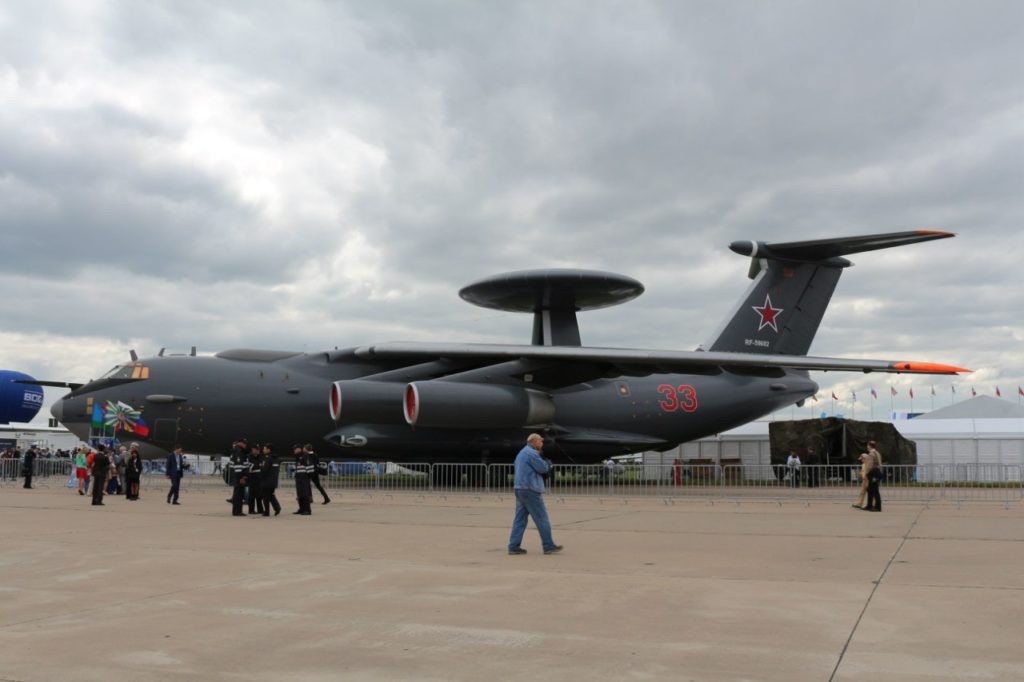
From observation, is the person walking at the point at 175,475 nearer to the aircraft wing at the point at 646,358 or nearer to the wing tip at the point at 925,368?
the aircraft wing at the point at 646,358

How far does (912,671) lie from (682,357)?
15911mm

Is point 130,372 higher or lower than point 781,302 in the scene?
lower

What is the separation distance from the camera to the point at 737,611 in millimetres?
5562

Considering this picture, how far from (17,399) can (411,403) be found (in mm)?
50815

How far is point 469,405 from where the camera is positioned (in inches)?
774

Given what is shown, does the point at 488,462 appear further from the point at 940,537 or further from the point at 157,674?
the point at 157,674

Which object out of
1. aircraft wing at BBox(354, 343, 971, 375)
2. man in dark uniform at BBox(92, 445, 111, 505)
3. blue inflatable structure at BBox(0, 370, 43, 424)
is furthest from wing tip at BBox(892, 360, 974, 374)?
blue inflatable structure at BBox(0, 370, 43, 424)

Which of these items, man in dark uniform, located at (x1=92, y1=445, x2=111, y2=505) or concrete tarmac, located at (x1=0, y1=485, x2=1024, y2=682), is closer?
concrete tarmac, located at (x1=0, y1=485, x2=1024, y2=682)

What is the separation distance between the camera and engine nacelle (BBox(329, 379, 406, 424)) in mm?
19625

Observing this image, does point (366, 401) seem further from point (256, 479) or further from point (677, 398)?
point (677, 398)

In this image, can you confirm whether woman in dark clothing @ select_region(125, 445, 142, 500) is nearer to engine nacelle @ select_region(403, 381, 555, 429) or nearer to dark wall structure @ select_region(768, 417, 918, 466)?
engine nacelle @ select_region(403, 381, 555, 429)

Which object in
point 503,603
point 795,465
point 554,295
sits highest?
point 554,295

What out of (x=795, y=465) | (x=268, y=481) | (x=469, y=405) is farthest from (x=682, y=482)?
(x=268, y=481)

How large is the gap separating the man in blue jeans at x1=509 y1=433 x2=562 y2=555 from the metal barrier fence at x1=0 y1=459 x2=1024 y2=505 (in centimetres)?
907
